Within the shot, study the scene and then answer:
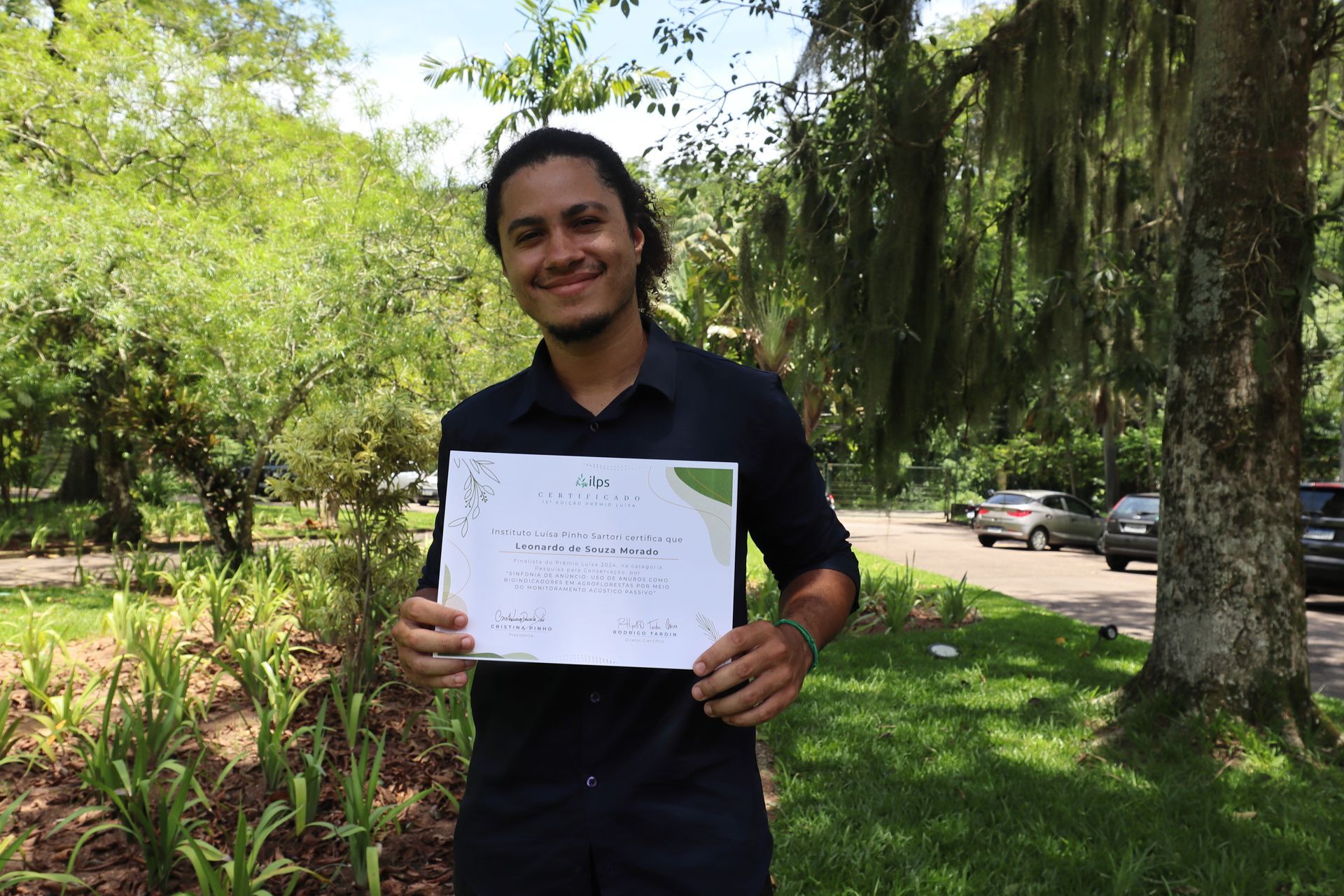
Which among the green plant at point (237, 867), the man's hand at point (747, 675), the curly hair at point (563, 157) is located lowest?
the green plant at point (237, 867)

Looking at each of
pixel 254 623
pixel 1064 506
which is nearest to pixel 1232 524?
pixel 254 623

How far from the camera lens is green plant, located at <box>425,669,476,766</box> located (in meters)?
3.57

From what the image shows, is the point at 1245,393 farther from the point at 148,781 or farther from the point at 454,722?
the point at 148,781

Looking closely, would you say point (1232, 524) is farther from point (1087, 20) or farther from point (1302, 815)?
point (1087, 20)

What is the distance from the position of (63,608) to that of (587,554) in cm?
759

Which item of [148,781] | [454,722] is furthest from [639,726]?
[454,722]

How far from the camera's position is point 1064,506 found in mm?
19312

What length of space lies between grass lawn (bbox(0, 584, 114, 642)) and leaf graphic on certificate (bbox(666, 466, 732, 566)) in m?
5.28

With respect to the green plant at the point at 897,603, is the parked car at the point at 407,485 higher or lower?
higher

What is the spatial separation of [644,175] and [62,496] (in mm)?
16421

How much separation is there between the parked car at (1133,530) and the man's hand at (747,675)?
14124mm

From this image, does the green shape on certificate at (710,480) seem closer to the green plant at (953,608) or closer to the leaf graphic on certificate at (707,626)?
the leaf graphic on certificate at (707,626)

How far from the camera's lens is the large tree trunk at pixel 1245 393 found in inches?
156

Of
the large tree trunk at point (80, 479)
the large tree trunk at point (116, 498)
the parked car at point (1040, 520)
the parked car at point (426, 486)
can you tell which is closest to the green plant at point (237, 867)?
the parked car at point (426, 486)
